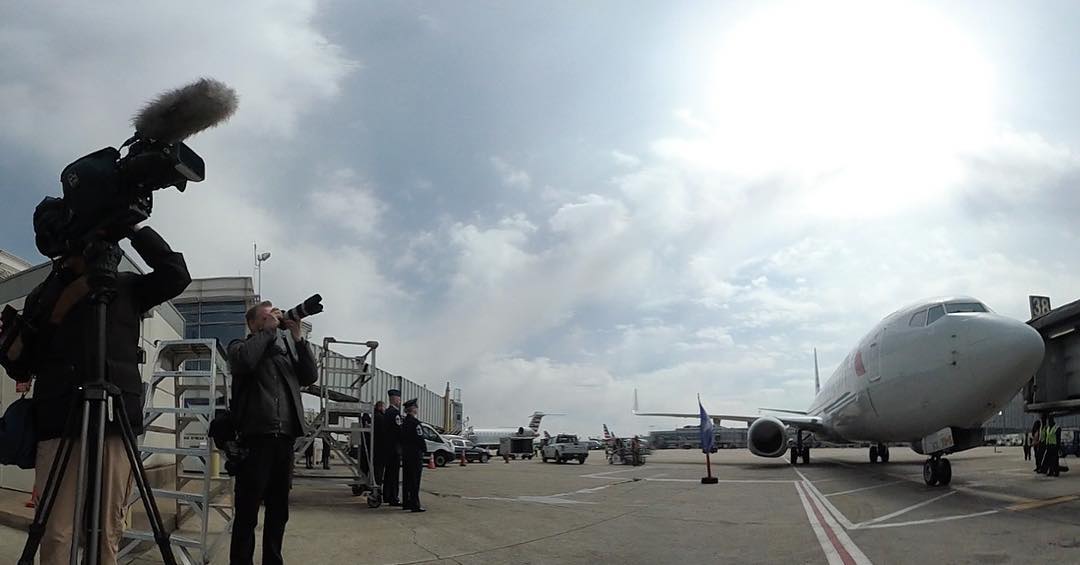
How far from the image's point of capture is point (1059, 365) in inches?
598

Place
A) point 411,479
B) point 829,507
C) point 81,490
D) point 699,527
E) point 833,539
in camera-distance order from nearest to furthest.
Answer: point 81,490 → point 833,539 → point 699,527 → point 411,479 → point 829,507

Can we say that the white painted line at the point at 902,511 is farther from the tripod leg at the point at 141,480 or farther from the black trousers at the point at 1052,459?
the tripod leg at the point at 141,480

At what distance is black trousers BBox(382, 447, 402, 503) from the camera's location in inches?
416

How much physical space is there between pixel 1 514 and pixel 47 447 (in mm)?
5988

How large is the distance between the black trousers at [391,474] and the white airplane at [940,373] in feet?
31.3

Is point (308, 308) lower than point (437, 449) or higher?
higher

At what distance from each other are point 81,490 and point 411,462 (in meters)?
7.93

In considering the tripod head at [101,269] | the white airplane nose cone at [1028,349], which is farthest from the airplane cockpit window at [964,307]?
the tripod head at [101,269]

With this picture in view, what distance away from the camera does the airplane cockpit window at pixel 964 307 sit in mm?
12914

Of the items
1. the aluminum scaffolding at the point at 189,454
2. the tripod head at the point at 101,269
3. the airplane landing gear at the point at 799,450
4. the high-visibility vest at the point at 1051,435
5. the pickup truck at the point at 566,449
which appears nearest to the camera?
A: the tripod head at the point at 101,269

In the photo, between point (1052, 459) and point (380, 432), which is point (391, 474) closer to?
point (380, 432)

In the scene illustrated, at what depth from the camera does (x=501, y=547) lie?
6.92 metres

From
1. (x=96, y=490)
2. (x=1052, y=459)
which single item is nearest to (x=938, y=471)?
(x=1052, y=459)

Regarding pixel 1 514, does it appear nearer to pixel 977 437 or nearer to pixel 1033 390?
pixel 977 437
